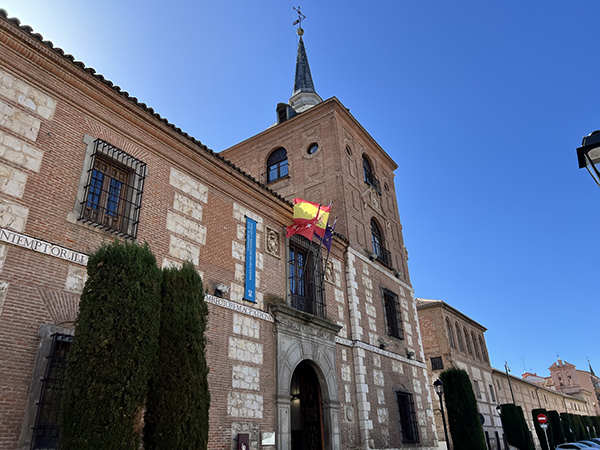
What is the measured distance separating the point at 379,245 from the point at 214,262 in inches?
361

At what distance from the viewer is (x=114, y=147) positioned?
832 centimetres

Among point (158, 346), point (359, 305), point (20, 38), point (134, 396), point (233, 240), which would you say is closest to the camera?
point (134, 396)

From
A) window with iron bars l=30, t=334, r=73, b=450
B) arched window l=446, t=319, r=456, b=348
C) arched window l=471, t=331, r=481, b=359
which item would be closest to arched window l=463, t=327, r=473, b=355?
arched window l=471, t=331, r=481, b=359

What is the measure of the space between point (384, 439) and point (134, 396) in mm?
9561

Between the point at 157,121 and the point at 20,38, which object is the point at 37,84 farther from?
the point at 157,121

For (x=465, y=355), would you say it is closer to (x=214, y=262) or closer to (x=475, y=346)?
(x=475, y=346)

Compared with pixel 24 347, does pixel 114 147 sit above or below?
above

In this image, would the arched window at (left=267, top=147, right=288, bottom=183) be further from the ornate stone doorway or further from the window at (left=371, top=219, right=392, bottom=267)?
the ornate stone doorway

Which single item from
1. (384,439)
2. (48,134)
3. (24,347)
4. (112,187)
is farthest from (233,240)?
(384,439)

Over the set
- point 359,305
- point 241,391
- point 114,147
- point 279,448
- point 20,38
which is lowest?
point 279,448

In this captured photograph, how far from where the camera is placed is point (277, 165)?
18.6 m

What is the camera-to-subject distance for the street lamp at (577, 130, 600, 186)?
4.41 metres

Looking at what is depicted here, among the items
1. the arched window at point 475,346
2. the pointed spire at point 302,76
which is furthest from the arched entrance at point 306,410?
the arched window at point 475,346

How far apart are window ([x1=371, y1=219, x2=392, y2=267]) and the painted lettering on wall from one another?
1147 cm
